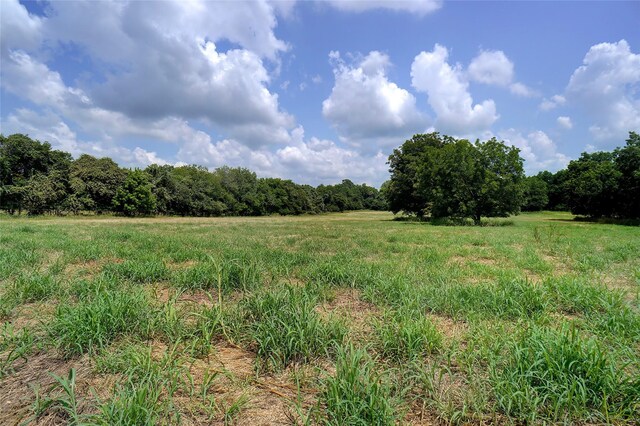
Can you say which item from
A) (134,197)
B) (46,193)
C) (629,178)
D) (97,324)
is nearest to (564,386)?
(97,324)

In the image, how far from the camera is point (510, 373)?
2.65m

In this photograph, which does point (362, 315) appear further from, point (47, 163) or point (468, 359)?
point (47, 163)

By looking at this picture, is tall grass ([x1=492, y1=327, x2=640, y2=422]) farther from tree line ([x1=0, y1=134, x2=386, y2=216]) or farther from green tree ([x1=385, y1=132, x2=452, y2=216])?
tree line ([x1=0, y1=134, x2=386, y2=216])

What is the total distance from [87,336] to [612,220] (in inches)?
2137

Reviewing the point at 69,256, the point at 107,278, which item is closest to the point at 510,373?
the point at 107,278

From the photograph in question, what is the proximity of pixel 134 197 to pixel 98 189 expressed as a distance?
17.7ft

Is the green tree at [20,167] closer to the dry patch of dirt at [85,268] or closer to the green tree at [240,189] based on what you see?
the green tree at [240,189]

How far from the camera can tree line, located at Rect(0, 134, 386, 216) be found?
4444 centimetres

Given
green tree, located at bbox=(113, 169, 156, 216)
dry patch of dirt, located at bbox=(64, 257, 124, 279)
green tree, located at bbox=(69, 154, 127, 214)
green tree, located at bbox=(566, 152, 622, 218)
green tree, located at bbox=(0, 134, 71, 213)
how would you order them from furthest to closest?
green tree, located at bbox=(113, 169, 156, 216) < green tree, located at bbox=(69, 154, 127, 214) < green tree, located at bbox=(0, 134, 71, 213) < green tree, located at bbox=(566, 152, 622, 218) < dry patch of dirt, located at bbox=(64, 257, 124, 279)

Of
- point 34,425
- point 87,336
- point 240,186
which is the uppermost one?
point 240,186

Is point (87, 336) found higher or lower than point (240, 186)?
lower

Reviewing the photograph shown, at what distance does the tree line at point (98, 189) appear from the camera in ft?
146

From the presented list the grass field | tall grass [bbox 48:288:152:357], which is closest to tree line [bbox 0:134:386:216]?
the grass field

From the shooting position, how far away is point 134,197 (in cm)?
5453
